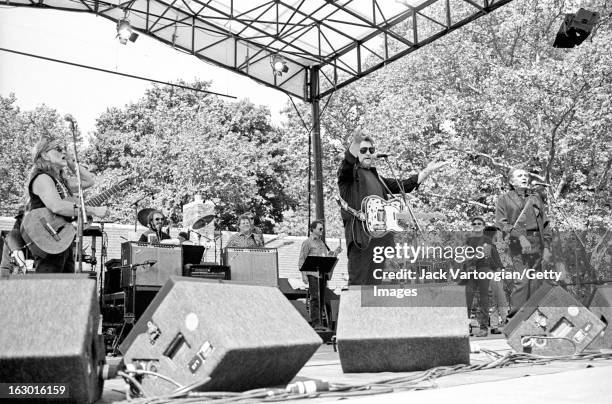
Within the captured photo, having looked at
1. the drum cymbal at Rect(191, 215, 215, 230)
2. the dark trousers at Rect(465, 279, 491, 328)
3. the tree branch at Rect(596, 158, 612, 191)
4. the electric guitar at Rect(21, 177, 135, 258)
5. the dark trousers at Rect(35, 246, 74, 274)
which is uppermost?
the tree branch at Rect(596, 158, 612, 191)

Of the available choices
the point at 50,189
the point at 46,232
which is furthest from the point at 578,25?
the point at 46,232

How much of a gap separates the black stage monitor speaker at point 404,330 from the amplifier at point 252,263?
422cm

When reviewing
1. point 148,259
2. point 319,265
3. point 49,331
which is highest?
point 148,259

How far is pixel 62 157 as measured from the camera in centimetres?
459

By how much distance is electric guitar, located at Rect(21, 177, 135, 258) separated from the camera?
14.4 ft

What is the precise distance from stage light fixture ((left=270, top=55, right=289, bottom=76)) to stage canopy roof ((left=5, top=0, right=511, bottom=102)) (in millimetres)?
33

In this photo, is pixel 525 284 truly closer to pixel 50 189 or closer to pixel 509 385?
pixel 509 385

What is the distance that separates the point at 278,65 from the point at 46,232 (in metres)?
8.61

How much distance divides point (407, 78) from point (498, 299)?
12.3 metres

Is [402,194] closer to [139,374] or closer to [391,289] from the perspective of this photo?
[391,289]

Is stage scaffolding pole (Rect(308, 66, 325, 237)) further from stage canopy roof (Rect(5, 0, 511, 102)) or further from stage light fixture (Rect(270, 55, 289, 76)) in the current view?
stage light fixture (Rect(270, 55, 289, 76))

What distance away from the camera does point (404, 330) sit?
4410mm

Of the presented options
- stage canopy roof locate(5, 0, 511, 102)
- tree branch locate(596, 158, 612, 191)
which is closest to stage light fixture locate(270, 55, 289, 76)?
stage canopy roof locate(5, 0, 511, 102)

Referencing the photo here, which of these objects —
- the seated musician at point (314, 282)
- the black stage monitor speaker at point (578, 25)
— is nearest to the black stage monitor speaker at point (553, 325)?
the seated musician at point (314, 282)
